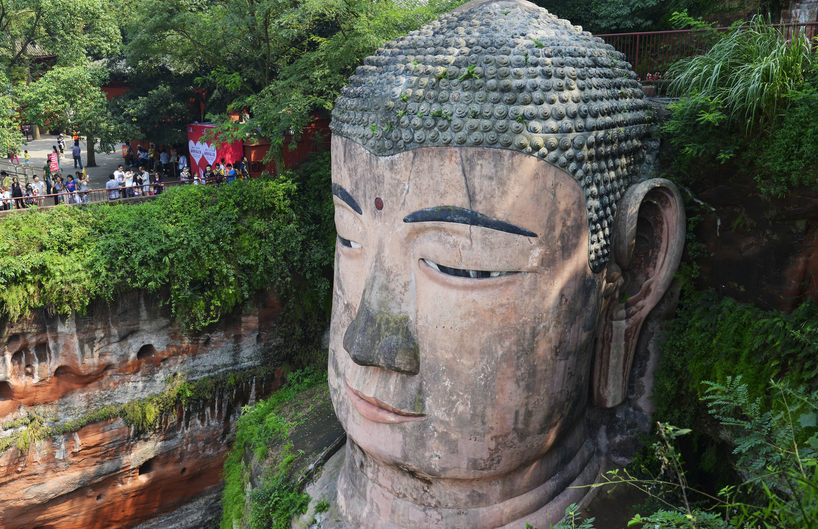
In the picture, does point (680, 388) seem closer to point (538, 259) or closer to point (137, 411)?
point (538, 259)

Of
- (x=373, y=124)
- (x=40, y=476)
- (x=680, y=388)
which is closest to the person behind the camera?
(x=373, y=124)

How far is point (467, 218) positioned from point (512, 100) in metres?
0.99

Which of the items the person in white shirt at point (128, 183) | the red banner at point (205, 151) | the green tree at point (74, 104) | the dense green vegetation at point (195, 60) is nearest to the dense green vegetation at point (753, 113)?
the dense green vegetation at point (195, 60)

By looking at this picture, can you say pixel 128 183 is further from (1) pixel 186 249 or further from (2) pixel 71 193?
(1) pixel 186 249

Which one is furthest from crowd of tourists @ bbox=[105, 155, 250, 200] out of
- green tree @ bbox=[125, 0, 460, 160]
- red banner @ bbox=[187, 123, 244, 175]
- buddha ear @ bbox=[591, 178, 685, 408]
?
buddha ear @ bbox=[591, 178, 685, 408]

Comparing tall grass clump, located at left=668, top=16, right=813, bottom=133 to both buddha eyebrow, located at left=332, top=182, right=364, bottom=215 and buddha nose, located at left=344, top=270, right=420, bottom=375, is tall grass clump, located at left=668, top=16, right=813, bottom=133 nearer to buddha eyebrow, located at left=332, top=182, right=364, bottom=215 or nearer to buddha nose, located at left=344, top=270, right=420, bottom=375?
buddha eyebrow, located at left=332, top=182, right=364, bottom=215

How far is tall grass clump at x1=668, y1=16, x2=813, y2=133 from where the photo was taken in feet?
17.7

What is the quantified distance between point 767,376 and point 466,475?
261 cm

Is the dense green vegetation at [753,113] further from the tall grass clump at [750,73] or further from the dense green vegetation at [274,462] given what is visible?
the dense green vegetation at [274,462]

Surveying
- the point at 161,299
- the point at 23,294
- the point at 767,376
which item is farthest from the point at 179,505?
the point at 767,376

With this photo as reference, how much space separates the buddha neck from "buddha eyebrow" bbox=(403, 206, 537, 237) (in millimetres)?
2204

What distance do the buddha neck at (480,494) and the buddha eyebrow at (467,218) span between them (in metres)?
2.20

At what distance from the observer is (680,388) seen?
243 inches

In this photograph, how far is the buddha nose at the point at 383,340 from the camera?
550 cm
